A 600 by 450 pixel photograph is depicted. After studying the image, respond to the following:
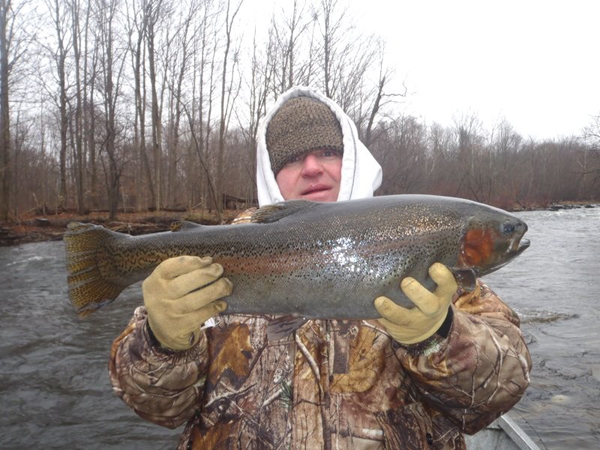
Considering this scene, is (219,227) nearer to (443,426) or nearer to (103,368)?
(443,426)

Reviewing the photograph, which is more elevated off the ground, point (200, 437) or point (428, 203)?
point (428, 203)

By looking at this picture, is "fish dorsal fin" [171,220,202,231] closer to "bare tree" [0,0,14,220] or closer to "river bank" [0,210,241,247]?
"river bank" [0,210,241,247]

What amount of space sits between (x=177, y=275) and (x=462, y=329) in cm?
141

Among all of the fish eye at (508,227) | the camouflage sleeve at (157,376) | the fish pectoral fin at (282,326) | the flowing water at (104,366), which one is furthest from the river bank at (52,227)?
the fish eye at (508,227)

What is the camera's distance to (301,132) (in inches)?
124

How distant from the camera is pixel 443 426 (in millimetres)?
2250

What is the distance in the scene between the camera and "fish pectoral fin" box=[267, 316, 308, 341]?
2.08 meters

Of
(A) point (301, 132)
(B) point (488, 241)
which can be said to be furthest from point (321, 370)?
(A) point (301, 132)

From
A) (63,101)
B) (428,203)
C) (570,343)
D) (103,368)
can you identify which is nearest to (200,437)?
(428,203)

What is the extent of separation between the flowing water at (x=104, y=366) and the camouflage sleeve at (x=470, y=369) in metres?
4.06

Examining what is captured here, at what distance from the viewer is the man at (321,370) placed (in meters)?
2.05

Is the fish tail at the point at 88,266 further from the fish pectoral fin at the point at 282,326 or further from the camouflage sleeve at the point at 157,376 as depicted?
the fish pectoral fin at the point at 282,326

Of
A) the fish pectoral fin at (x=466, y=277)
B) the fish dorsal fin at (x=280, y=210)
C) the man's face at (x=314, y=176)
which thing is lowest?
the fish pectoral fin at (x=466, y=277)

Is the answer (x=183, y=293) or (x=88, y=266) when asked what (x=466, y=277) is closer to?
(x=183, y=293)
